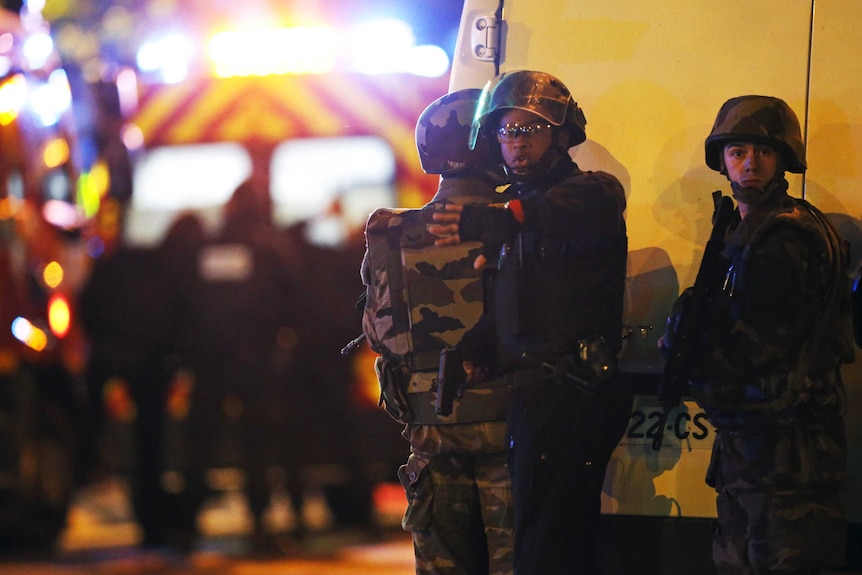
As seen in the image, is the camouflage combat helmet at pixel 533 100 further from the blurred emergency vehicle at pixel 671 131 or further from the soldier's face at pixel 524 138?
the blurred emergency vehicle at pixel 671 131

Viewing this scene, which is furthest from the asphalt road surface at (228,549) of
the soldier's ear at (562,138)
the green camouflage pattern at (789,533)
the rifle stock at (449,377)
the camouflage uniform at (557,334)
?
the soldier's ear at (562,138)

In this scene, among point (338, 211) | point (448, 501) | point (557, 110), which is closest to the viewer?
point (557, 110)

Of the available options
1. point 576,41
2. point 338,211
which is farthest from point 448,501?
point 338,211

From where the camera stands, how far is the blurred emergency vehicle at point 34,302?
252 inches

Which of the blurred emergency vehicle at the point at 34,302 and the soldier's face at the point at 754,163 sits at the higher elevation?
the soldier's face at the point at 754,163

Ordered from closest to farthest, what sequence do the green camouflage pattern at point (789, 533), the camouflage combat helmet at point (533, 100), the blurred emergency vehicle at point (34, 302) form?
1. the green camouflage pattern at point (789, 533)
2. the camouflage combat helmet at point (533, 100)
3. the blurred emergency vehicle at point (34, 302)

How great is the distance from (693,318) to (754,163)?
462mm

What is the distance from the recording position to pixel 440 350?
3.62 m

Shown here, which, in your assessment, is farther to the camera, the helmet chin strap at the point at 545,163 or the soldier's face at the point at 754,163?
the helmet chin strap at the point at 545,163

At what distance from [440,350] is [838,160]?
130 cm

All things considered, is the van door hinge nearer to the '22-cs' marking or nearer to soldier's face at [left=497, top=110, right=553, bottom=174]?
soldier's face at [left=497, top=110, right=553, bottom=174]

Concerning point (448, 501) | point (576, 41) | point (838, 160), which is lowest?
point (448, 501)

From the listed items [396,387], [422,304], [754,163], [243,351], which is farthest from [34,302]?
[754,163]

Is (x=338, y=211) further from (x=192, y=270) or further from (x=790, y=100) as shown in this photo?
(x=790, y=100)
